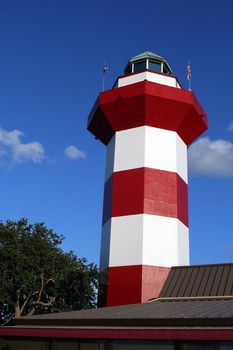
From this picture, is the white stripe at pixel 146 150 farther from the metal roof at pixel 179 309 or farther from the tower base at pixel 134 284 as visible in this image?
the metal roof at pixel 179 309

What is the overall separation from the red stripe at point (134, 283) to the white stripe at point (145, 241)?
1.07 feet

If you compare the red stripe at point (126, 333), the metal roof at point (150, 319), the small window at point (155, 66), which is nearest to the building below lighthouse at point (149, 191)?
the small window at point (155, 66)

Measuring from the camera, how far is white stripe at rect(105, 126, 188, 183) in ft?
88.5

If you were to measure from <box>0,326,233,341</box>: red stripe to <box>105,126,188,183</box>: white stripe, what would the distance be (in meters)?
13.2

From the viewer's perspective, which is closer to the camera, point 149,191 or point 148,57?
point 149,191

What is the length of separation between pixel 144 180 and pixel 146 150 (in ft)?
6.00

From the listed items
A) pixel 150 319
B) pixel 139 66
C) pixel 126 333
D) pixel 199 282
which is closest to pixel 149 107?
pixel 139 66

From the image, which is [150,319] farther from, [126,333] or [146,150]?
[146,150]

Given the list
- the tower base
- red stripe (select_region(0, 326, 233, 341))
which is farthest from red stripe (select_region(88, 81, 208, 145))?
red stripe (select_region(0, 326, 233, 341))

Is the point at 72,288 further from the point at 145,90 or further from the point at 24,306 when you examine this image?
the point at 145,90

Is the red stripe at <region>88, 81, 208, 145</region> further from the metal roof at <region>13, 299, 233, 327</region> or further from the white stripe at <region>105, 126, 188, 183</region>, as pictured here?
the metal roof at <region>13, 299, 233, 327</region>

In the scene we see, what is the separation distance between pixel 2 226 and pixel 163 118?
35.9 ft

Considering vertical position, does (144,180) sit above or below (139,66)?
below

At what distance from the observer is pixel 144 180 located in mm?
26359
